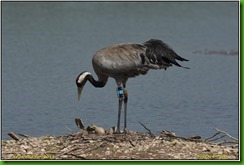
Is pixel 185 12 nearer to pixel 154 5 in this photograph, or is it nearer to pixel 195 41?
pixel 154 5

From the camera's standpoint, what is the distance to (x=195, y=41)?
Answer: 21.8m

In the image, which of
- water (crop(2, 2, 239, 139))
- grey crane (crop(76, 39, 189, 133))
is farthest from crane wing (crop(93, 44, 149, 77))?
water (crop(2, 2, 239, 139))

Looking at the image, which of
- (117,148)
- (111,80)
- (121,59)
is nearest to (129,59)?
(121,59)

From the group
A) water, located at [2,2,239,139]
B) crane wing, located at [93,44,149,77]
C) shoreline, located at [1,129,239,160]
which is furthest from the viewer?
water, located at [2,2,239,139]

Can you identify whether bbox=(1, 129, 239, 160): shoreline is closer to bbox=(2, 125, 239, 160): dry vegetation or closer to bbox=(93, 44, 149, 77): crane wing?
bbox=(2, 125, 239, 160): dry vegetation

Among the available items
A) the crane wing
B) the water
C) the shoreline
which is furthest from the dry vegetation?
the water

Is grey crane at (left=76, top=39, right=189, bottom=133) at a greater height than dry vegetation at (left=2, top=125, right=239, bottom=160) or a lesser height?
greater

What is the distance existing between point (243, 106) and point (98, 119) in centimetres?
313

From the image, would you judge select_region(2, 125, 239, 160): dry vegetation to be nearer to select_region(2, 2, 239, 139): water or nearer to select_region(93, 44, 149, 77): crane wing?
select_region(93, 44, 149, 77): crane wing

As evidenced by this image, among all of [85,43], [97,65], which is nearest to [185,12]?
[85,43]

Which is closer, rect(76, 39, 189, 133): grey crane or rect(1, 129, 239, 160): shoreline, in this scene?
rect(1, 129, 239, 160): shoreline

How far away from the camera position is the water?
12.9m

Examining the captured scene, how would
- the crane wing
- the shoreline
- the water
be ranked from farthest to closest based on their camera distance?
the water < the crane wing < the shoreline

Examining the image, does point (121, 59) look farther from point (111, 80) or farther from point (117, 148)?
point (111, 80)
